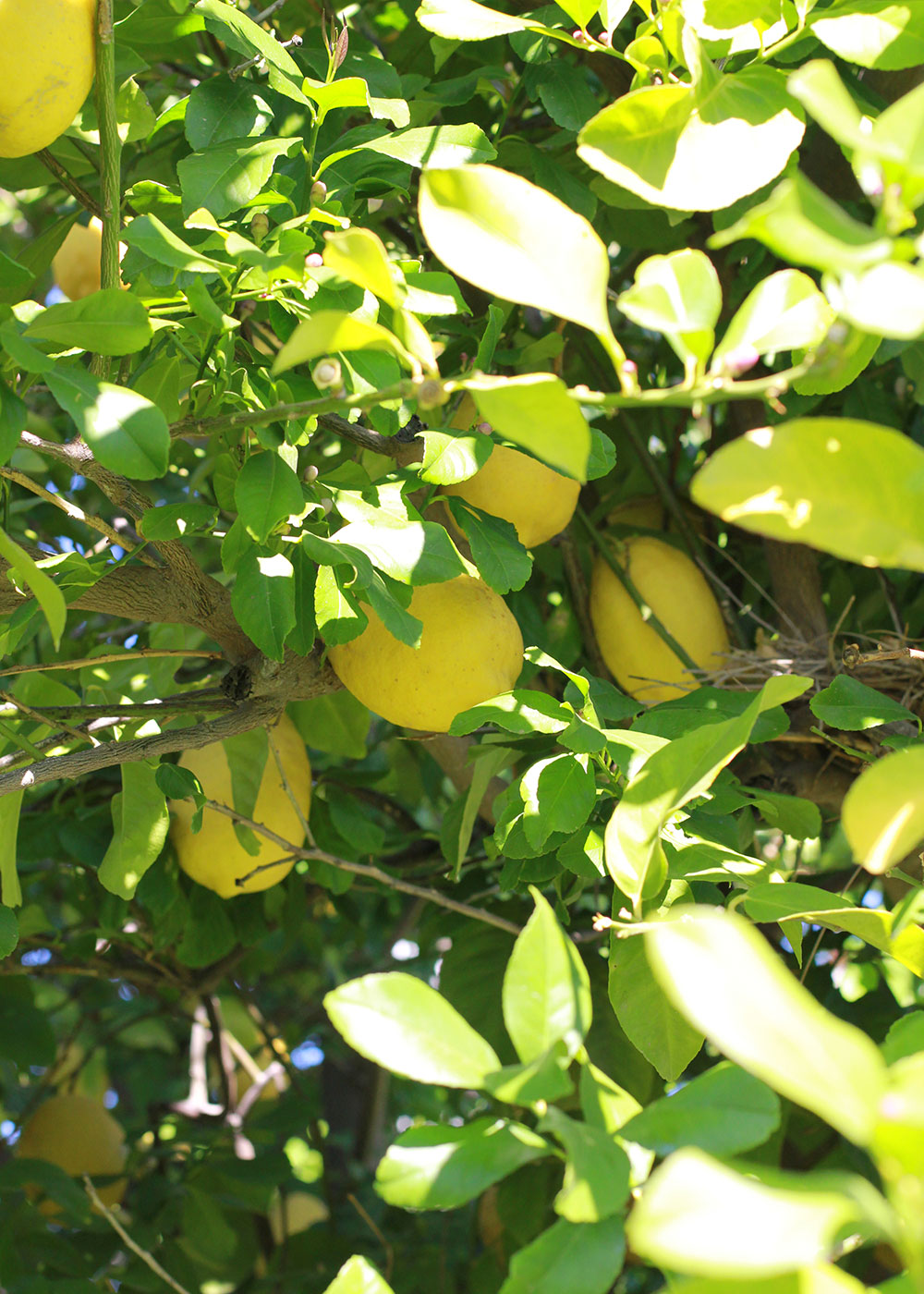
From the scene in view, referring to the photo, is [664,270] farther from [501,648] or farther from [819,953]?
[819,953]

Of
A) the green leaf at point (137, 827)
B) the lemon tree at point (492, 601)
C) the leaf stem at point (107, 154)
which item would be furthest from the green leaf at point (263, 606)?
the green leaf at point (137, 827)

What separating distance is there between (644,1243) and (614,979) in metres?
0.29

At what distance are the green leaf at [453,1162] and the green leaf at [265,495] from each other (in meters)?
0.24

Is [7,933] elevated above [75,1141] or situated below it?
above

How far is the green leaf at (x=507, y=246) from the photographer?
29 cm

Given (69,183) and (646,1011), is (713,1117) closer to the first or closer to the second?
(646,1011)

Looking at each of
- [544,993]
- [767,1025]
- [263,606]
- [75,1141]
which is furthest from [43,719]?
[75,1141]

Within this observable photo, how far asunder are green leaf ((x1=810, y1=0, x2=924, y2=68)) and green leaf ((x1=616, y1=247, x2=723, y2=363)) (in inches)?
7.8

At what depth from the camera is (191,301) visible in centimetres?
42

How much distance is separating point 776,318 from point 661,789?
6.5 inches

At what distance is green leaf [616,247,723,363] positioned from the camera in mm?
295

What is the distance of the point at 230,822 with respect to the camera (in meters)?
0.83

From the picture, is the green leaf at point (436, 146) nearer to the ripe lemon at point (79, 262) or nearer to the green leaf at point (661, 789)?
the green leaf at point (661, 789)

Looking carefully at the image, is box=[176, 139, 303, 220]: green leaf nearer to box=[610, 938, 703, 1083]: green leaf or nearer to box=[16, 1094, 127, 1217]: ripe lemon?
box=[610, 938, 703, 1083]: green leaf
